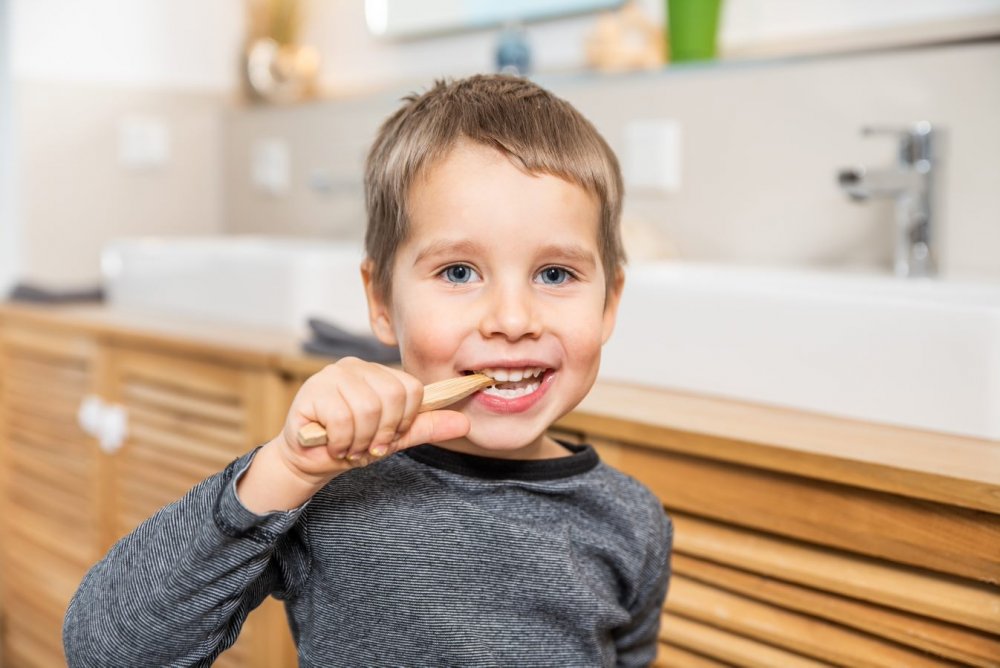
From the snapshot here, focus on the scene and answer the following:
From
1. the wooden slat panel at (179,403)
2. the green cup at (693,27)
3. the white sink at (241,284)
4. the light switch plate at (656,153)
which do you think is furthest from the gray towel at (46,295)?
the green cup at (693,27)

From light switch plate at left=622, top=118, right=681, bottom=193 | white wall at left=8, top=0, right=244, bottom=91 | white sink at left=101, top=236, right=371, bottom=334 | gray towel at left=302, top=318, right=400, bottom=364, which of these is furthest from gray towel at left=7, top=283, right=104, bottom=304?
light switch plate at left=622, top=118, right=681, bottom=193

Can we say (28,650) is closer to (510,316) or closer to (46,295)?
(46,295)

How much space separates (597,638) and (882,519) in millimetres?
266

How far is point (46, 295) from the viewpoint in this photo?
1.93 meters

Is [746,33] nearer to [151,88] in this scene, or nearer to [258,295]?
[258,295]

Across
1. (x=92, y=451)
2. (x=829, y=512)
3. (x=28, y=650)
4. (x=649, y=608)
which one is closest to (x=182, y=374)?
(x=92, y=451)

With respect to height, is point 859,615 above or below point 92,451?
above

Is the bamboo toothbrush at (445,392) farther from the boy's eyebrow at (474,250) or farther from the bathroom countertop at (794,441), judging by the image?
the bathroom countertop at (794,441)

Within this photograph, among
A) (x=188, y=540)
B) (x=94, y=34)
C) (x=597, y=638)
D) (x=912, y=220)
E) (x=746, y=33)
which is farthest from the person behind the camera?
(x=94, y=34)

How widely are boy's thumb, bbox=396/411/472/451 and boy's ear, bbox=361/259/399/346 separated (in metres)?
0.14

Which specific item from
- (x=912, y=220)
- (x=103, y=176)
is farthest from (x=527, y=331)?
(x=103, y=176)

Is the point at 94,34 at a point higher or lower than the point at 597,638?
higher

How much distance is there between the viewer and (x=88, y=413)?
1723 millimetres

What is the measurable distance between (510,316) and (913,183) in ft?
2.76
